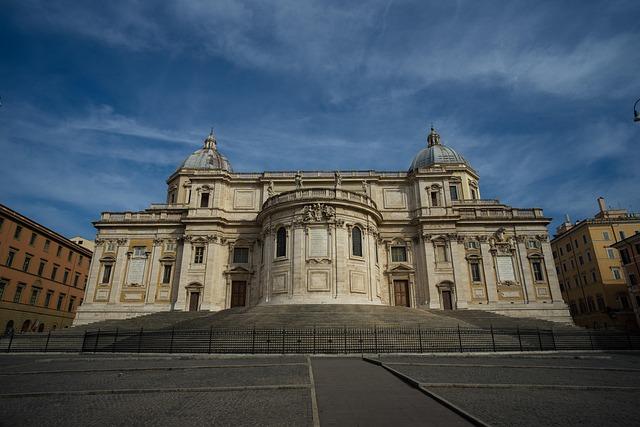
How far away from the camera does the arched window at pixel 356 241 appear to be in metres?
33.1

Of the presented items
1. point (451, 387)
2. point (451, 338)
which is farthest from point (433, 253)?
point (451, 387)

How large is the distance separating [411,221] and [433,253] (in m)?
4.07

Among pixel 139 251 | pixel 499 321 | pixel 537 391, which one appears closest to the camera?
pixel 537 391

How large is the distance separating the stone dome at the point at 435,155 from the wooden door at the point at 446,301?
56.8 feet

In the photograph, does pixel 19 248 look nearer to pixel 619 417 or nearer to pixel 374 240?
pixel 374 240

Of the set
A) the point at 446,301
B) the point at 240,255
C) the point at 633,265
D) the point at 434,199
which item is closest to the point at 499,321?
the point at 446,301

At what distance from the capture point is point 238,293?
3672 cm

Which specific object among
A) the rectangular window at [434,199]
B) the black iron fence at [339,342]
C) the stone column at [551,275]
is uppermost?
the rectangular window at [434,199]

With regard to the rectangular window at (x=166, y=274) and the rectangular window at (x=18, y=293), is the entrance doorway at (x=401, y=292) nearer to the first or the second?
the rectangular window at (x=166, y=274)

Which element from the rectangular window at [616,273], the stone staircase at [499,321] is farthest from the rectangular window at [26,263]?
the rectangular window at [616,273]

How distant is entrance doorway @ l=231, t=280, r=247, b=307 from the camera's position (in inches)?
1430

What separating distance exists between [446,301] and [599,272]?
79.0ft

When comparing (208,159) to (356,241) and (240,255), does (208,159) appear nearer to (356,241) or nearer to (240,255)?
(240,255)

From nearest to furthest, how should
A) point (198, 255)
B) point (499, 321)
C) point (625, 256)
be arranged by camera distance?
point (499, 321) < point (198, 255) < point (625, 256)
